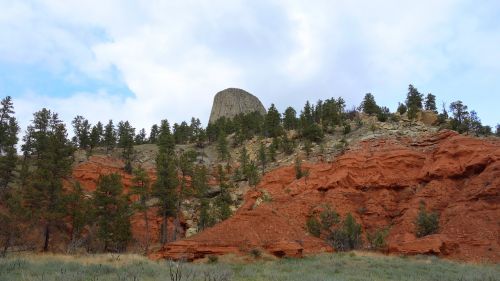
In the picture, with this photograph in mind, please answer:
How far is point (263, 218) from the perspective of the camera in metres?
38.9

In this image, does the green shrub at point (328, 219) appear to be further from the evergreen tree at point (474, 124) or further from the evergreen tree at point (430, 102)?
the evergreen tree at point (430, 102)

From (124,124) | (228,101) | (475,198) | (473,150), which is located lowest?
(475,198)

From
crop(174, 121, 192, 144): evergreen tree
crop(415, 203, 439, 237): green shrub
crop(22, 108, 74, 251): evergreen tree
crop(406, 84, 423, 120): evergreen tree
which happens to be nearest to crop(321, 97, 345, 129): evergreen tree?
crop(406, 84, 423, 120): evergreen tree

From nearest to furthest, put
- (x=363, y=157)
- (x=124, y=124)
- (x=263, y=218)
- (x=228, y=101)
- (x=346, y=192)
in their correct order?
(x=263, y=218) → (x=346, y=192) → (x=363, y=157) → (x=124, y=124) → (x=228, y=101)

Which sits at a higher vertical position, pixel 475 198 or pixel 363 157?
pixel 363 157

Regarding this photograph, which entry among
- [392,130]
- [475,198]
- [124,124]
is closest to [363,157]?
[392,130]

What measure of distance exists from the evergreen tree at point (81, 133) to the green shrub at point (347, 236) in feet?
196

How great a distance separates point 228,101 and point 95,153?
6431 cm

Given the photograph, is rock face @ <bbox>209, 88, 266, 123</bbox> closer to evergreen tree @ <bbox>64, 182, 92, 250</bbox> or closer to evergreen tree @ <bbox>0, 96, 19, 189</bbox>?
evergreen tree @ <bbox>0, 96, 19, 189</bbox>

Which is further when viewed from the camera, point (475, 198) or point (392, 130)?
point (392, 130)

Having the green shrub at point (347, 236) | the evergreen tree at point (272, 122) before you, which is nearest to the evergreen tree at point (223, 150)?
the evergreen tree at point (272, 122)

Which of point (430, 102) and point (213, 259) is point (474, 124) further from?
point (213, 259)

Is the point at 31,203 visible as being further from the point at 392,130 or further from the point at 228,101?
the point at 228,101

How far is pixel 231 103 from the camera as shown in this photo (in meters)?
140
